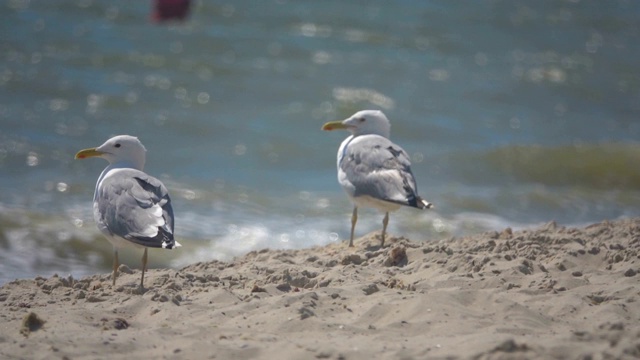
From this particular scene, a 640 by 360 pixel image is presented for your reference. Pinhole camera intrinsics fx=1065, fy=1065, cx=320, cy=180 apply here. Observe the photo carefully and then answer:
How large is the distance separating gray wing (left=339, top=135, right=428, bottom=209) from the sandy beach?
0.46 m

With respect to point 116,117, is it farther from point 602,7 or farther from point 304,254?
point 602,7

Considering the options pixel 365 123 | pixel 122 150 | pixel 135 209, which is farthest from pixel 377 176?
pixel 135 209

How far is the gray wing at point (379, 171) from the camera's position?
799cm

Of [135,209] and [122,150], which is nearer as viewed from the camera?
[135,209]

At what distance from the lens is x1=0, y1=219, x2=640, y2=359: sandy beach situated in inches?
197

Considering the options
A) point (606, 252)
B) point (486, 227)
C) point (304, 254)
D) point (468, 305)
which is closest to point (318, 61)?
point (486, 227)

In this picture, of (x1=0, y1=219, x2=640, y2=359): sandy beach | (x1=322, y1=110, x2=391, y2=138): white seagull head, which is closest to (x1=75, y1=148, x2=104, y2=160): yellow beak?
(x1=0, y1=219, x2=640, y2=359): sandy beach

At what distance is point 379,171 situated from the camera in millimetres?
8258

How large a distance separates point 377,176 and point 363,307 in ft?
8.20

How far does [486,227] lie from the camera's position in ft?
36.4

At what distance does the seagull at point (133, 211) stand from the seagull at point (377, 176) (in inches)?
69.2

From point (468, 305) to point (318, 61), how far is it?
43.5 feet

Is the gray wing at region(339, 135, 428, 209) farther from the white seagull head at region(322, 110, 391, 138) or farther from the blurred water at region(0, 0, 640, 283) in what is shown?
the blurred water at region(0, 0, 640, 283)

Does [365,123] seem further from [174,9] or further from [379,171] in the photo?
[174,9]
